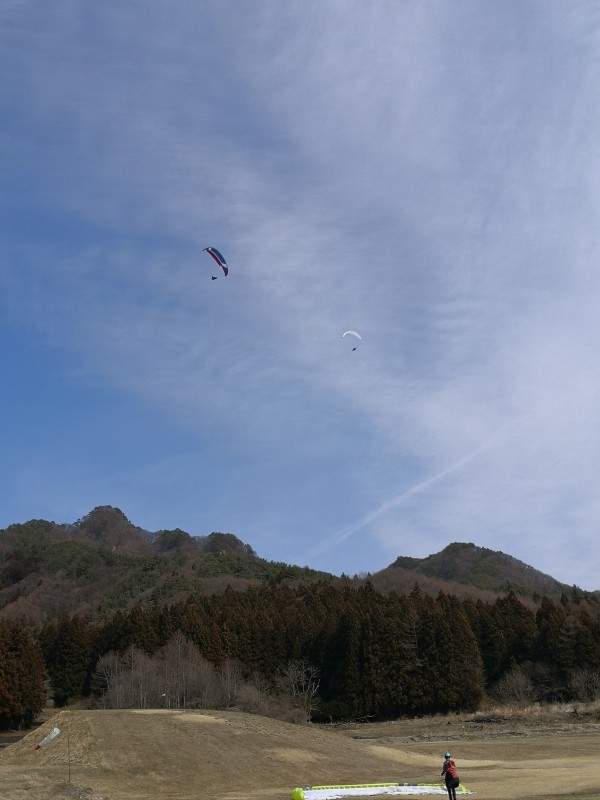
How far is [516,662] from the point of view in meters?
76.1

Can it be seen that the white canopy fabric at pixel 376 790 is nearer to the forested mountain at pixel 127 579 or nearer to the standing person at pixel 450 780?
the standing person at pixel 450 780

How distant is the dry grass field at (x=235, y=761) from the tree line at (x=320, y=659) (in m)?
23.1

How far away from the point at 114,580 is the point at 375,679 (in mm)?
96925

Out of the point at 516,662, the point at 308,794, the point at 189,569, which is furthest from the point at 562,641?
the point at 189,569

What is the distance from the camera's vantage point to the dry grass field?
25750mm

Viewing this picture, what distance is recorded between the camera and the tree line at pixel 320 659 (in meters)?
69.1

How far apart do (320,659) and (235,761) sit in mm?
47974

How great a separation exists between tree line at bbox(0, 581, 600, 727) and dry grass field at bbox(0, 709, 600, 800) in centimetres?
2310

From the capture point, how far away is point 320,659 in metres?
78.2

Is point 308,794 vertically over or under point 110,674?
under

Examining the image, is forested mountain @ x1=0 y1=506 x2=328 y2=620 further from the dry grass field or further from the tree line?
the dry grass field

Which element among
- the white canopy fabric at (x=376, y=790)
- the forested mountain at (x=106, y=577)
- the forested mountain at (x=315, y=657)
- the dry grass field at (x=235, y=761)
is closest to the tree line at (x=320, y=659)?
the forested mountain at (x=315, y=657)

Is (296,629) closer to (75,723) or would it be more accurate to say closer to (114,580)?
(75,723)

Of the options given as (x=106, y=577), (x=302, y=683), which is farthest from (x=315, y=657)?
(x=106, y=577)
